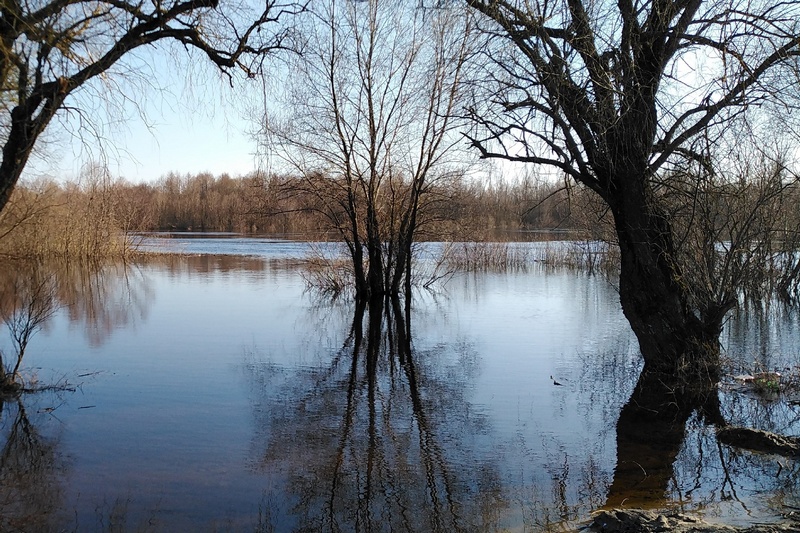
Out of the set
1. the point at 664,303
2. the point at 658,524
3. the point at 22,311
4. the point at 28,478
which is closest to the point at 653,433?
the point at 664,303

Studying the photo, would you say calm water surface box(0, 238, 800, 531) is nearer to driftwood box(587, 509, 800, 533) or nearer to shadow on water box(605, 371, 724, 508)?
shadow on water box(605, 371, 724, 508)

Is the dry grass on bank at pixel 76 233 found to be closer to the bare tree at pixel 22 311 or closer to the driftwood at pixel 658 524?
the bare tree at pixel 22 311

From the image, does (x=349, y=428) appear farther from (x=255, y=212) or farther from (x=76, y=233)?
(x=76, y=233)

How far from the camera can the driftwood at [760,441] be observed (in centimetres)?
652

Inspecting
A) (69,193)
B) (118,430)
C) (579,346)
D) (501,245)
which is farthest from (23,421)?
(69,193)

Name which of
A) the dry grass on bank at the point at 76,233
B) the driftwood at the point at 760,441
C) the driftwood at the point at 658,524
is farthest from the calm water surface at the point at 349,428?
the dry grass on bank at the point at 76,233

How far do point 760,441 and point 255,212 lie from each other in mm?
16684

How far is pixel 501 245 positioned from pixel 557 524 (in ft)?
83.5

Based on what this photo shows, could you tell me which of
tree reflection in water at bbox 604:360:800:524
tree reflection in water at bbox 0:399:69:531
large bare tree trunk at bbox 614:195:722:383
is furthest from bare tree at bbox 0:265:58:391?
large bare tree trunk at bbox 614:195:722:383

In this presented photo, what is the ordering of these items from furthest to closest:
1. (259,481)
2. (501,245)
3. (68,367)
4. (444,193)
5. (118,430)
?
(501,245)
(444,193)
(68,367)
(118,430)
(259,481)

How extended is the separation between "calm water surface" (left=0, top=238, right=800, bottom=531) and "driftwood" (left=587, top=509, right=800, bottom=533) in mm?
331

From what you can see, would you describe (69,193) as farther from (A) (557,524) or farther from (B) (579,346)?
(A) (557,524)

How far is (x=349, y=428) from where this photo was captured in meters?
7.44

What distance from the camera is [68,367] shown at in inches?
409
